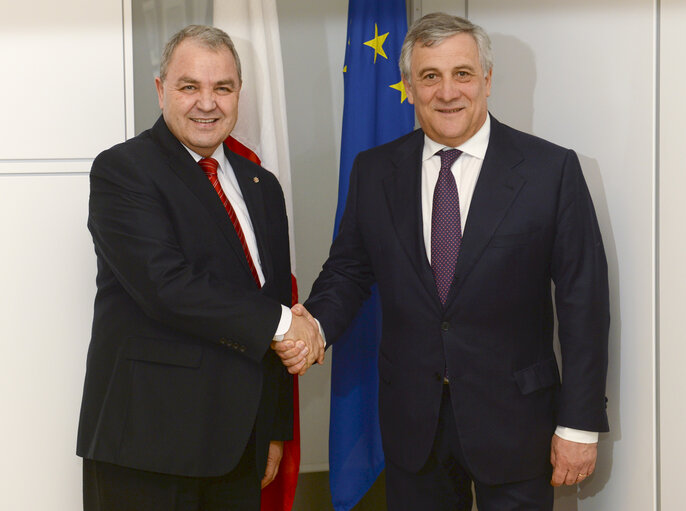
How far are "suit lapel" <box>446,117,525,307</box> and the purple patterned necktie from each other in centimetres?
4

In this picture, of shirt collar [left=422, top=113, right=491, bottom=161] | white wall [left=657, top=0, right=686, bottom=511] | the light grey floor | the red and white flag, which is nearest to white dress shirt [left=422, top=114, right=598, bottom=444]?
shirt collar [left=422, top=113, right=491, bottom=161]

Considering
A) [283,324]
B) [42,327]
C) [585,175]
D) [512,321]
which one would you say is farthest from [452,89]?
[42,327]

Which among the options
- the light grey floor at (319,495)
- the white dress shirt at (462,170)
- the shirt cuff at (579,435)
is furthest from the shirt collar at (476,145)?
the light grey floor at (319,495)

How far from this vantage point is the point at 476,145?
2092mm

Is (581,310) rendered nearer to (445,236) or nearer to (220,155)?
(445,236)

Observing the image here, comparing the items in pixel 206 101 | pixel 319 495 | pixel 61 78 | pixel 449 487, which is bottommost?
pixel 319 495

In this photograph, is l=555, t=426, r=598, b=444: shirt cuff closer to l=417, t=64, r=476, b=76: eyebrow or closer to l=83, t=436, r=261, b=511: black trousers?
l=83, t=436, r=261, b=511: black trousers

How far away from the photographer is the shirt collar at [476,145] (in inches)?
82.0

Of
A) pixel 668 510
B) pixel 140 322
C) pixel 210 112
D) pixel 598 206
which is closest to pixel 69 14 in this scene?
pixel 210 112

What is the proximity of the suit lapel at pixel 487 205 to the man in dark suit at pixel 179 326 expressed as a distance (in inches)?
20.3

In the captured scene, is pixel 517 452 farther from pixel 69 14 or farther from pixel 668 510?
pixel 69 14

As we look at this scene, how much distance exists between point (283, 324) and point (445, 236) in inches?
20.3

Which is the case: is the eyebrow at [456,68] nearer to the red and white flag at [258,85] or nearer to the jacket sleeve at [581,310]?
the jacket sleeve at [581,310]

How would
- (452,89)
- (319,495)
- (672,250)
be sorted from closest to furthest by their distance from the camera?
(672,250)
(452,89)
(319,495)
